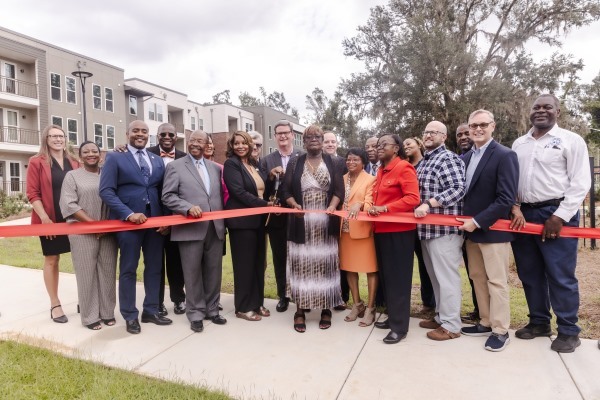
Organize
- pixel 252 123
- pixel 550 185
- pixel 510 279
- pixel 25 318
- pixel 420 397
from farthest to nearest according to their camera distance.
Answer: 1. pixel 252 123
2. pixel 510 279
3. pixel 25 318
4. pixel 550 185
5. pixel 420 397

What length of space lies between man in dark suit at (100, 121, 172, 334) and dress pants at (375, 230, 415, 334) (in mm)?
2423

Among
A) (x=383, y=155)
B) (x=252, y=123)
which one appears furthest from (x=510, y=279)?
(x=252, y=123)

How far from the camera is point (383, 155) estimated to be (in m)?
4.27

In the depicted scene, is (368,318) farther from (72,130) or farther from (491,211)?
(72,130)

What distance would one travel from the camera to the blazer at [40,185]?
4.61 meters

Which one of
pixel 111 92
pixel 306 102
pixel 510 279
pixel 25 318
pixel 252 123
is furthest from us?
pixel 306 102

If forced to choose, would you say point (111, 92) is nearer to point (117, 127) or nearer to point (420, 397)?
point (117, 127)

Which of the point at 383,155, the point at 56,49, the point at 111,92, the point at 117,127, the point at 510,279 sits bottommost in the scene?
the point at 510,279

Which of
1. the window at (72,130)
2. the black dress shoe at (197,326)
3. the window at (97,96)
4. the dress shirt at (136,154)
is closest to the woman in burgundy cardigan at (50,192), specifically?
the dress shirt at (136,154)

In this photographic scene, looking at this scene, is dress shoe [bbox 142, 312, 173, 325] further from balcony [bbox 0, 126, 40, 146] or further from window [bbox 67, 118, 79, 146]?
window [bbox 67, 118, 79, 146]

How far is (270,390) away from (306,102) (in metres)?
53.8

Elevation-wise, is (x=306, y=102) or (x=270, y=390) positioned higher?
(x=306, y=102)

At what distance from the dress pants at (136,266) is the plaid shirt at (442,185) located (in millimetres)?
2886

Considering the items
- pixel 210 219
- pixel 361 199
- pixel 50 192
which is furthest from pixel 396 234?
pixel 50 192
